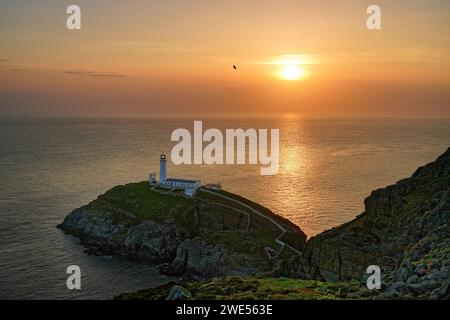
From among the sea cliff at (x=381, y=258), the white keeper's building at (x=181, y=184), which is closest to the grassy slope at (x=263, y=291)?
the sea cliff at (x=381, y=258)

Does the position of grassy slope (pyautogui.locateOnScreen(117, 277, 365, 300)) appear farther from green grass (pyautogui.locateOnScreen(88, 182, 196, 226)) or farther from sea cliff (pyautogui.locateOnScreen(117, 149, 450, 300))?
green grass (pyautogui.locateOnScreen(88, 182, 196, 226))

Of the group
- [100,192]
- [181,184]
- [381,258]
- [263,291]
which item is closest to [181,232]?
[181,184]

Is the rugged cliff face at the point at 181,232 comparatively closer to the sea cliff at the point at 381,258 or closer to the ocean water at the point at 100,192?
the ocean water at the point at 100,192

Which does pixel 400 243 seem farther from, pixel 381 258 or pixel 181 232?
pixel 181 232

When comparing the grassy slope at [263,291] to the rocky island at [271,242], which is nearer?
the grassy slope at [263,291]
